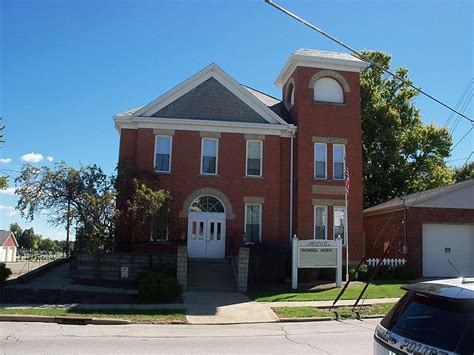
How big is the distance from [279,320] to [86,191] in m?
11.2

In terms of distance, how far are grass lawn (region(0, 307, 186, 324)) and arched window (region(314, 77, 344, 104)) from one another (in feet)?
53.3

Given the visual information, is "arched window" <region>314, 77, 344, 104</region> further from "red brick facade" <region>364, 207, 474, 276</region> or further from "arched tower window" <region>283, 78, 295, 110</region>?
"red brick facade" <region>364, 207, 474, 276</region>

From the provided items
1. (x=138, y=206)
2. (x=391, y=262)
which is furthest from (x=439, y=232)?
(x=138, y=206)

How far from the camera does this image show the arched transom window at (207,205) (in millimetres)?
25422

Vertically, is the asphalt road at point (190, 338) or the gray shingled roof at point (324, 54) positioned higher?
the gray shingled roof at point (324, 54)

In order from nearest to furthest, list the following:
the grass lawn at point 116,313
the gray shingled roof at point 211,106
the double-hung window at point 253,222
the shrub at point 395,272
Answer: the grass lawn at point 116,313 < the shrub at point 395,272 < the double-hung window at point 253,222 < the gray shingled roof at point 211,106

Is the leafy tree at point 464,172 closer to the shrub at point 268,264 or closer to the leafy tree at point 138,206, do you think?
the shrub at point 268,264

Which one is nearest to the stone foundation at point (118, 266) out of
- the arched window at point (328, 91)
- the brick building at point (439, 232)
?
the brick building at point (439, 232)

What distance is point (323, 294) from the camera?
60.7 ft

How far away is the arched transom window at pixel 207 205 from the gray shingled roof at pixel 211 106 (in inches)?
164

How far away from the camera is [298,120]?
1048 inches

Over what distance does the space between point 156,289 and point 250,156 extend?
11.5 meters

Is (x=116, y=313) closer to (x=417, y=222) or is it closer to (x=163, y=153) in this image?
(x=163, y=153)

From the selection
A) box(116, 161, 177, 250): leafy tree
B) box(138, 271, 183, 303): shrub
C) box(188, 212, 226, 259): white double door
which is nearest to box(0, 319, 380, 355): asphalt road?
box(138, 271, 183, 303): shrub
